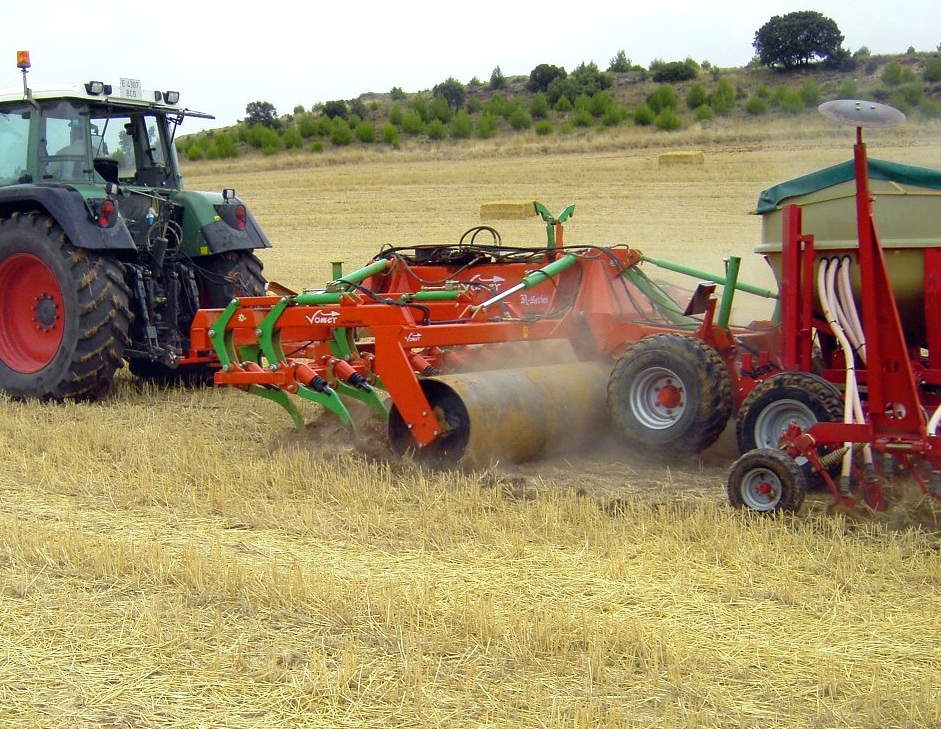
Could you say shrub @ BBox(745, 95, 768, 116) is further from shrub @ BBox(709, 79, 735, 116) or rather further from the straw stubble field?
the straw stubble field

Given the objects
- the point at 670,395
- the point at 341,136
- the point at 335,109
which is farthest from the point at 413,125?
the point at 670,395

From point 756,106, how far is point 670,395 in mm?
23245

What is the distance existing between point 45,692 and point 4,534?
59.5 inches

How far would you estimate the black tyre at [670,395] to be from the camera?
5.47m

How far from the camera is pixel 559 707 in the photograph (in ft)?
9.53

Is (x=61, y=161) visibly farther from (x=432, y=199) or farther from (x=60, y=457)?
(x=432, y=199)

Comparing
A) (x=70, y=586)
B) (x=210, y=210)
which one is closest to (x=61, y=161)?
(x=210, y=210)

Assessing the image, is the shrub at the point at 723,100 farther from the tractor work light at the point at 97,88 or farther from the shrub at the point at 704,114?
the tractor work light at the point at 97,88

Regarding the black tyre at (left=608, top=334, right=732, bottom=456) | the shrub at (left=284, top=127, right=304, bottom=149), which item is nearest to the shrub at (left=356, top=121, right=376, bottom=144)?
the shrub at (left=284, top=127, right=304, bottom=149)

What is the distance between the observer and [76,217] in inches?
274

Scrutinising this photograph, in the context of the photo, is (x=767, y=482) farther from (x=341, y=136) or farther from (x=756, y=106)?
(x=341, y=136)

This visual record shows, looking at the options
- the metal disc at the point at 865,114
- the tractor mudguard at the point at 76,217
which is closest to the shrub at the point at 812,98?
the metal disc at the point at 865,114

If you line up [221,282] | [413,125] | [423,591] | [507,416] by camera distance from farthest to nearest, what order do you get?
[413,125] → [221,282] → [507,416] → [423,591]

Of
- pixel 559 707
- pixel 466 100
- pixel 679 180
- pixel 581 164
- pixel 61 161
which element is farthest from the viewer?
pixel 466 100
